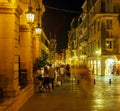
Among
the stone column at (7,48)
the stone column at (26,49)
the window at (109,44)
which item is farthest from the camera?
the window at (109,44)

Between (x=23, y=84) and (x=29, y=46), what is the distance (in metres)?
2.83

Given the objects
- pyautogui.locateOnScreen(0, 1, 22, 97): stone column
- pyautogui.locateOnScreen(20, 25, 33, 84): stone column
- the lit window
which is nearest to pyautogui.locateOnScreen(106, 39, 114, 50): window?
the lit window

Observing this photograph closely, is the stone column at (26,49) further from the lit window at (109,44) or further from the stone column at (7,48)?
the lit window at (109,44)

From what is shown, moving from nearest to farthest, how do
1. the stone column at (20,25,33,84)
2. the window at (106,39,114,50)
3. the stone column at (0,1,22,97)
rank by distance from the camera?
the stone column at (0,1,22,97)
the stone column at (20,25,33,84)
the window at (106,39,114,50)

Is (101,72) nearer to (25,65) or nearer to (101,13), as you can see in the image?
(101,13)

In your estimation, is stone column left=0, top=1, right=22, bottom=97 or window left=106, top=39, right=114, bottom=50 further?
window left=106, top=39, right=114, bottom=50

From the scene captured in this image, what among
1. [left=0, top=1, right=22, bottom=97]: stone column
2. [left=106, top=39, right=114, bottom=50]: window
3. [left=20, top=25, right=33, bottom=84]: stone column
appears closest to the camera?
[left=0, top=1, right=22, bottom=97]: stone column

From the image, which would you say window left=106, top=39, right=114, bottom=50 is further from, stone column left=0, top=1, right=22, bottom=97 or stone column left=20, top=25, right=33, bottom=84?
stone column left=0, top=1, right=22, bottom=97

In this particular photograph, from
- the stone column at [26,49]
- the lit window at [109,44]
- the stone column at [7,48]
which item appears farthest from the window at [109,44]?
the stone column at [7,48]

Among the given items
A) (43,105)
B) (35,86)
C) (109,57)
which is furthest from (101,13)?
(43,105)

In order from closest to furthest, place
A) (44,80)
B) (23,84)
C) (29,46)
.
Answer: (23,84) → (29,46) → (44,80)

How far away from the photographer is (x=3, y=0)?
1573cm

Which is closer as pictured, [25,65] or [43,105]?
[43,105]

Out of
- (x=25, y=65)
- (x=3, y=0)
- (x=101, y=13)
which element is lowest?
(x=25, y=65)
